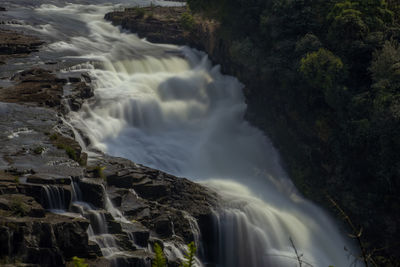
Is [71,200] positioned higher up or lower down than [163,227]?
higher up

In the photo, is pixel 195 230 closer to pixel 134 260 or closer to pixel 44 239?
pixel 134 260

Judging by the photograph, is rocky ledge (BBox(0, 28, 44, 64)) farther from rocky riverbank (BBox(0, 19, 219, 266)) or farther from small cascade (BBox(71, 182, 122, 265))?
small cascade (BBox(71, 182, 122, 265))

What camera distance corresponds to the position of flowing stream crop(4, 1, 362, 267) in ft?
90.2

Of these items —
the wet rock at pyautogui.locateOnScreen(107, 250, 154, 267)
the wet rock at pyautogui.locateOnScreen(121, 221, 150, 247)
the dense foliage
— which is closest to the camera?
the wet rock at pyautogui.locateOnScreen(107, 250, 154, 267)

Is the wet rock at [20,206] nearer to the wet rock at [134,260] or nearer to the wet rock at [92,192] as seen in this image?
the wet rock at [92,192]

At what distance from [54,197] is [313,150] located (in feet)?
68.8

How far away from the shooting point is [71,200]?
2117cm

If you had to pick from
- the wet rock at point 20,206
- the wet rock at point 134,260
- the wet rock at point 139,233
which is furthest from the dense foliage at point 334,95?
the wet rock at point 20,206

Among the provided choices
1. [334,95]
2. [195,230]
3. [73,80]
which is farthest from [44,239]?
[73,80]

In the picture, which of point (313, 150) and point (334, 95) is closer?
point (334, 95)

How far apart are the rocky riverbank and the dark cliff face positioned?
9.90 meters

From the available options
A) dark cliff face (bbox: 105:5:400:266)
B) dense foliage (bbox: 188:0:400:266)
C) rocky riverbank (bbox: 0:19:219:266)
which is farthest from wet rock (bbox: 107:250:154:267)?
dense foliage (bbox: 188:0:400:266)

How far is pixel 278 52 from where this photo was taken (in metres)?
38.8

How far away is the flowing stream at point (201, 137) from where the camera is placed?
27500 mm
